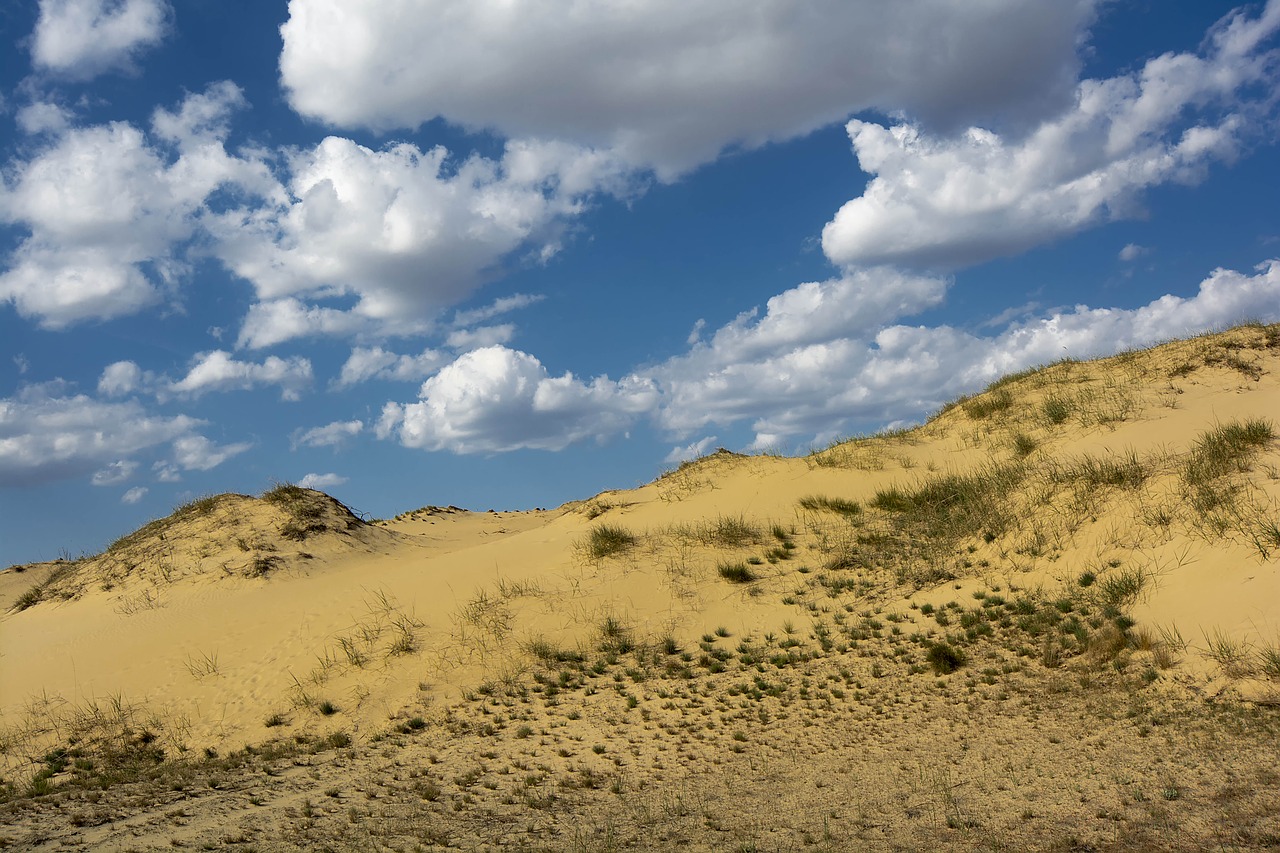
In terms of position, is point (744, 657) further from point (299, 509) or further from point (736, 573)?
point (299, 509)

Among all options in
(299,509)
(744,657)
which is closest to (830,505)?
(744,657)

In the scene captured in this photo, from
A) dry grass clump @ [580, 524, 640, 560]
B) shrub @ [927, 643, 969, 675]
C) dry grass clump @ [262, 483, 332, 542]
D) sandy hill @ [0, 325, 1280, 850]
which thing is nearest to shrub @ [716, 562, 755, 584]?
sandy hill @ [0, 325, 1280, 850]

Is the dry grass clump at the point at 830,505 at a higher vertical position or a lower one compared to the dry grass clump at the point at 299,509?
lower

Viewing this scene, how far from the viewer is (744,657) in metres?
14.1

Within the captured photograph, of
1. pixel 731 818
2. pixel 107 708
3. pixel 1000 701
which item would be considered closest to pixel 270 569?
pixel 107 708

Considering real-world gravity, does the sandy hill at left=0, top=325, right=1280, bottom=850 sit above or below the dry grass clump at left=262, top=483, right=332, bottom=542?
below

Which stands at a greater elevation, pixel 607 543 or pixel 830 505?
pixel 607 543

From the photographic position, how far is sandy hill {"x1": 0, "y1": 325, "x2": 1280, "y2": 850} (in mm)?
8805

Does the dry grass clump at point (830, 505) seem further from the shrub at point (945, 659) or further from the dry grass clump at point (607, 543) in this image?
the shrub at point (945, 659)

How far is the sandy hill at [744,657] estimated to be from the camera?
8.80 m

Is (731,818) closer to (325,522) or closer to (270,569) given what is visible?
(270,569)

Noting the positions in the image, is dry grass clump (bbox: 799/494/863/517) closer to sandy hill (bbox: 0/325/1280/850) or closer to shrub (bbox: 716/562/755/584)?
sandy hill (bbox: 0/325/1280/850)

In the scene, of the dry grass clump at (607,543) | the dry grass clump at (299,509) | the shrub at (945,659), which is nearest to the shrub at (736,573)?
the dry grass clump at (607,543)

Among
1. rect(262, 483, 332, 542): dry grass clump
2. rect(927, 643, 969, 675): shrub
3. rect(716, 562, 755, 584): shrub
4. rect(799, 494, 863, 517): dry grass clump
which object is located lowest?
rect(927, 643, 969, 675): shrub
